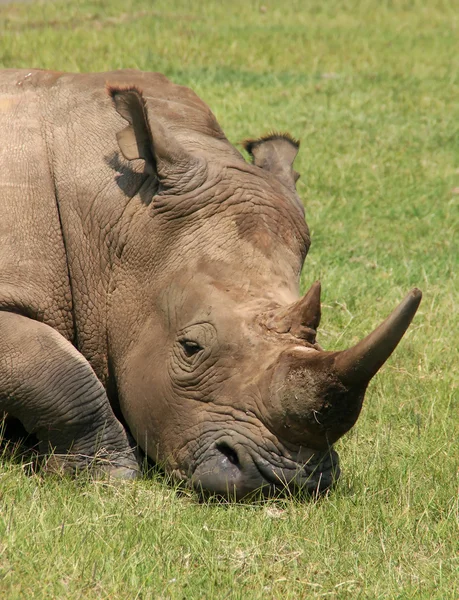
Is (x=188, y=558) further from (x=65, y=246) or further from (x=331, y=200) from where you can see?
(x=331, y=200)

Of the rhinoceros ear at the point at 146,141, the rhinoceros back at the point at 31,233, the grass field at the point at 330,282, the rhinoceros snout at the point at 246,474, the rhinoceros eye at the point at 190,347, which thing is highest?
the rhinoceros ear at the point at 146,141

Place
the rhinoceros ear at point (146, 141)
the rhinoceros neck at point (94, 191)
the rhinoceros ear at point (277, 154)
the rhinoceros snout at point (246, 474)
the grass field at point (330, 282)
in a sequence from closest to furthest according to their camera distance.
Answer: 1. the grass field at point (330, 282)
2. the rhinoceros snout at point (246, 474)
3. the rhinoceros ear at point (146, 141)
4. the rhinoceros neck at point (94, 191)
5. the rhinoceros ear at point (277, 154)

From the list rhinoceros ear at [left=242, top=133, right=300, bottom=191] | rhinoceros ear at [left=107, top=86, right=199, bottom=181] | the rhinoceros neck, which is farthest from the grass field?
rhinoceros ear at [left=107, top=86, right=199, bottom=181]

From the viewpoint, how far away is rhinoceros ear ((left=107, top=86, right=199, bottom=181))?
5.91m

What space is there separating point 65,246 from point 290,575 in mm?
2341

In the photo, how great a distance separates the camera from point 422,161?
38.9 ft

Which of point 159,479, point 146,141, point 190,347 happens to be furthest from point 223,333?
point 146,141

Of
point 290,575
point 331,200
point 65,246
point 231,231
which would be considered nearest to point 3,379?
point 65,246

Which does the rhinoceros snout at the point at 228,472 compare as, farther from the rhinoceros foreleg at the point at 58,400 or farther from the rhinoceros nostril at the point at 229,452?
the rhinoceros foreleg at the point at 58,400

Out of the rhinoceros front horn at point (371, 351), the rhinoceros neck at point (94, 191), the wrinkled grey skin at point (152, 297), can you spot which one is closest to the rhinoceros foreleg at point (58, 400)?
the wrinkled grey skin at point (152, 297)

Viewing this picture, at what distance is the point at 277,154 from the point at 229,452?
217 centimetres

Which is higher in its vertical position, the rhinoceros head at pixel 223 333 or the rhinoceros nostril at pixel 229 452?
the rhinoceros head at pixel 223 333

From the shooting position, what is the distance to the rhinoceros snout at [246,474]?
5168 millimetres

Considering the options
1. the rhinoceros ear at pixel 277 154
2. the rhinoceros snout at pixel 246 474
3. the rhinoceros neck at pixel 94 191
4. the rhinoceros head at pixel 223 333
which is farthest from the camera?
the rhinoceros ear at pixel 277 154
